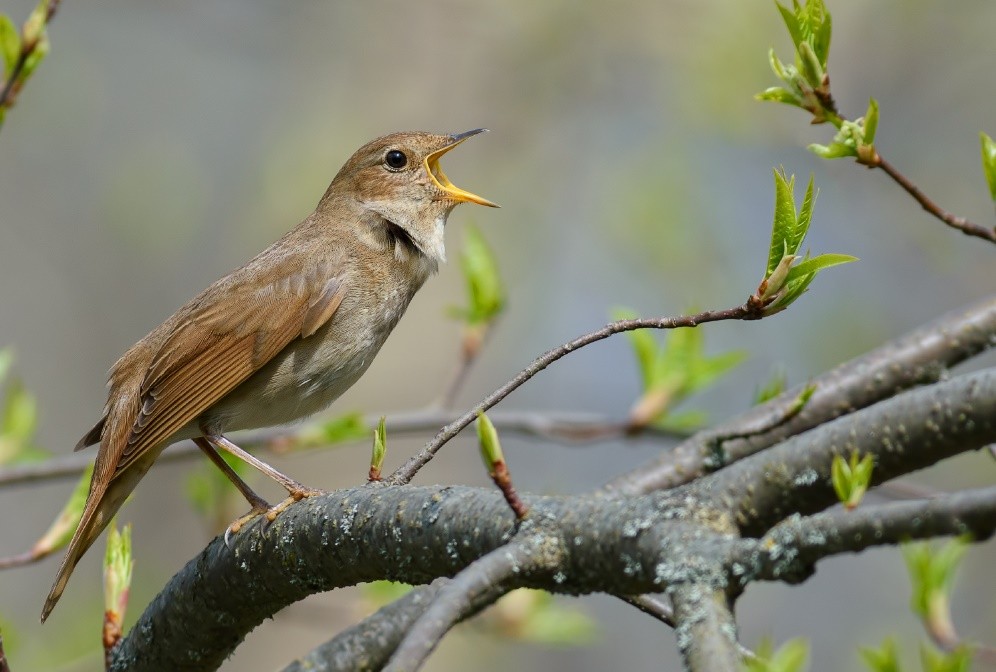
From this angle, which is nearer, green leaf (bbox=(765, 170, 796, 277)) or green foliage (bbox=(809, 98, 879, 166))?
green leaf (bbox=(765, 170, 796, 277))

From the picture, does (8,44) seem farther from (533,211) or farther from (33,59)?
(533,211)

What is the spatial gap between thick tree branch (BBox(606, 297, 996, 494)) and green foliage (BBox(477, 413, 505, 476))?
1263 mm

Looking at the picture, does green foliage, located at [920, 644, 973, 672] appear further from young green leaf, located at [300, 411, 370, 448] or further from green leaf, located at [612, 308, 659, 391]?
young green leaf, located at [300, 411, 370, 448]

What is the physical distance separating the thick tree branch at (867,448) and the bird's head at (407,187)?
115 inches

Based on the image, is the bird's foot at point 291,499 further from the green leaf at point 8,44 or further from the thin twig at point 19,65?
the green leaf at point 8,44

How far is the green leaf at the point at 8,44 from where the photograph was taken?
3.23 m

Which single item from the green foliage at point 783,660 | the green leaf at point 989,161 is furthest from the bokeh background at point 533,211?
the green foliage at point 783,660

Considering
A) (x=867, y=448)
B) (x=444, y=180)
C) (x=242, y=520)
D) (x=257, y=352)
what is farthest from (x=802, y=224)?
(x=444, y=180)

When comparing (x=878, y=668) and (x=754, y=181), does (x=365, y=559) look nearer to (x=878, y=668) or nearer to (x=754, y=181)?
(x=878, y=668)

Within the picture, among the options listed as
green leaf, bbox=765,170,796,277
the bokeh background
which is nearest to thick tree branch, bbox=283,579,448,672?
green leaf, bbox=765,170,796,277

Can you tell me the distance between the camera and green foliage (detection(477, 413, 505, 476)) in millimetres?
2006

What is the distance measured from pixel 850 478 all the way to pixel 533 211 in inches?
268

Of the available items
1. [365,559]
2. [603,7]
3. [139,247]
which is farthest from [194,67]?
[365,559]

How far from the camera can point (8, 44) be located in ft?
10.7
